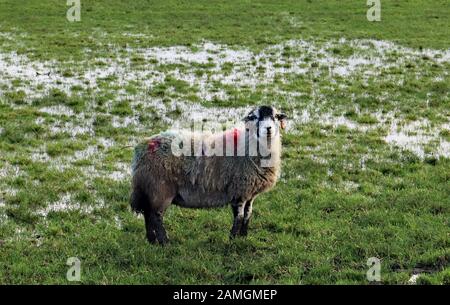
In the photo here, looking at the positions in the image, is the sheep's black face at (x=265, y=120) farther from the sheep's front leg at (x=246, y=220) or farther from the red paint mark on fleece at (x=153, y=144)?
the red paint mark on fleece at (x=153, y=144)

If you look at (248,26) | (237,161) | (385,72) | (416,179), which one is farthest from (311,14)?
(237,161)

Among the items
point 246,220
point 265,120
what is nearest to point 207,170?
point 246,220

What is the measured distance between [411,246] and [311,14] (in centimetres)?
2975

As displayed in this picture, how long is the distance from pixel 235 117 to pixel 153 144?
734cm

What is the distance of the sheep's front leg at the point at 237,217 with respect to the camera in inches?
358

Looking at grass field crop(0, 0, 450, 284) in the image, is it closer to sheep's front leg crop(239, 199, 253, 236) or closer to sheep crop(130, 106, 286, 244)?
sheep's front leg crop(239, 199, 253, 236)

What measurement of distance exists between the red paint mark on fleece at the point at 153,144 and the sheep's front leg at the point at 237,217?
4.84ft

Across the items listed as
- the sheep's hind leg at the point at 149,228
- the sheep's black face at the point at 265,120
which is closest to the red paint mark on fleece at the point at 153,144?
the sheep's hind leg at the point at 149,228

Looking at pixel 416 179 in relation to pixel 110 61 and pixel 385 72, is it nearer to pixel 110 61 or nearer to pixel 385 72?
pixel 385 72

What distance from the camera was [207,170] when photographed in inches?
353

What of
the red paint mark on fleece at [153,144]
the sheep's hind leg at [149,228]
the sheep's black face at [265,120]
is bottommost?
the sheep's hind leg at [149,228]

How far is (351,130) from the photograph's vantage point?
14945mm

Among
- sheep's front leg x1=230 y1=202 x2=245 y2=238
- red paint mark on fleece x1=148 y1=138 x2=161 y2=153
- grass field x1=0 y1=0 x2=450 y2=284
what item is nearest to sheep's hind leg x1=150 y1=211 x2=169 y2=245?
grass field x1=0 y1=0 x2=450 y2=284

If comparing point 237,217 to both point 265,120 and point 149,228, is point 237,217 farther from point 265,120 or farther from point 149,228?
point 265,120
